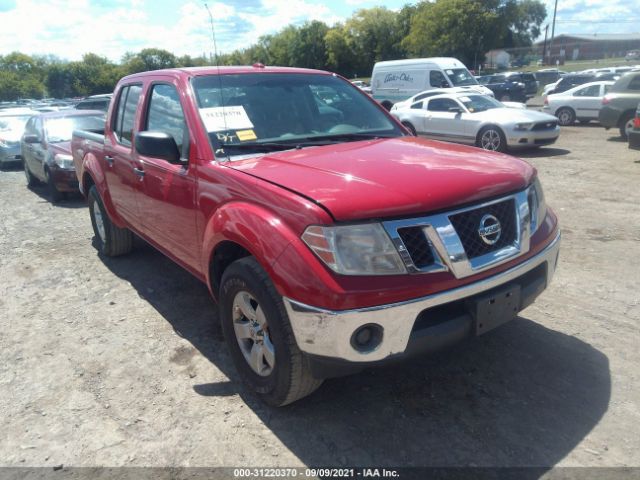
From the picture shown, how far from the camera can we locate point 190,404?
10.1 ft

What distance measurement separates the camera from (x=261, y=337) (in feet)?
9.37

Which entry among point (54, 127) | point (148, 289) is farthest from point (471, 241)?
point (54, 127)

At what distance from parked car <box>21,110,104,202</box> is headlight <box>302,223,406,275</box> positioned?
7514 mm

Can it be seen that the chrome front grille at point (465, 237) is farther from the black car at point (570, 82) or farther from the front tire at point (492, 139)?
the black car at point (570, 82)

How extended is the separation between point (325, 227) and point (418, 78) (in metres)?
17.4

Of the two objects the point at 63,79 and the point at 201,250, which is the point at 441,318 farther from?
the point at 63,79

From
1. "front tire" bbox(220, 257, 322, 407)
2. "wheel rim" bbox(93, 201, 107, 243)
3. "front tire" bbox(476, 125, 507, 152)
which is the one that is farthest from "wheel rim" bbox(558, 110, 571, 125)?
"front tire" bbox(220, 257, 322, 407)

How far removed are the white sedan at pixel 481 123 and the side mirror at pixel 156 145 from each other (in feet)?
28.2

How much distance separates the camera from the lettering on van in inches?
735

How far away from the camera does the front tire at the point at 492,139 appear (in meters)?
11.6

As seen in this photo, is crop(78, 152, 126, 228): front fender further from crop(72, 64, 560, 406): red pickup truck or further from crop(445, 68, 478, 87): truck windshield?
crop(445, 68, 478, 87): truck windshield

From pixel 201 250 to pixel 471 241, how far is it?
175 cm

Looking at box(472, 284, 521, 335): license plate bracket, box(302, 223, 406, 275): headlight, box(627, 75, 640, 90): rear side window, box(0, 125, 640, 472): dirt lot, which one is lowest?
box(0, 125, 640, 472): dirt lot

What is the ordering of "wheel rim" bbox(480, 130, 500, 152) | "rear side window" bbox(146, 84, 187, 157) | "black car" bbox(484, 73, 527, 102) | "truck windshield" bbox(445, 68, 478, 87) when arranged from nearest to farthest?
"rear side window" bbox(146, 84, 187, 157)
"wheel rim" bbox(480, 130, 500, 152)
"truck windshield" bbox(445, 68, 478, 87)
"black car" bbox(484, 73, 527, 102)
